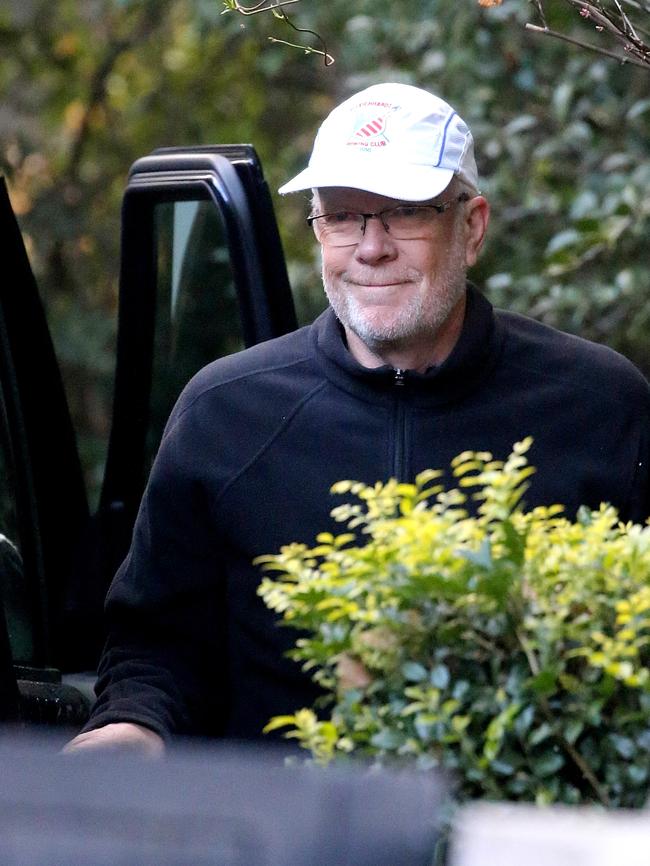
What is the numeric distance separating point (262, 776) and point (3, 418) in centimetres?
232

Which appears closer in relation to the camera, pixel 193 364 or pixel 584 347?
pixel 584 347

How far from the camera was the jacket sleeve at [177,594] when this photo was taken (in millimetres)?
3227

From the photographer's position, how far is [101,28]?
34.2 ft

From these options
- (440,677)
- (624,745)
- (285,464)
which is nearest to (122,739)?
(285,464)

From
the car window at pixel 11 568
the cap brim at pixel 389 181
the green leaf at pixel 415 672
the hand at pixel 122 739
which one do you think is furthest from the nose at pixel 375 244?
the green leaf at pixel 415 672

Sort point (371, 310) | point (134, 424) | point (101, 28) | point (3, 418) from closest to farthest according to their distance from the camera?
point (371, 310) → point (3, 418) → point (134, 424) → point (101, 28)

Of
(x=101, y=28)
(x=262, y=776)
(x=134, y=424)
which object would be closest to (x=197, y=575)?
(x=134, y=424)

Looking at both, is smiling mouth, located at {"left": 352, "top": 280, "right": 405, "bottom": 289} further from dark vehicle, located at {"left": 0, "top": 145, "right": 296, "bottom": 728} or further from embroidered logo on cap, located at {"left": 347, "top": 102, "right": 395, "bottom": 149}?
dark vehicle, located at {"left": 0, "top": 145, "right": 296, "bottom": 728}

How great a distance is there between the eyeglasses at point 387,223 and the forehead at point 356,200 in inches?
0.4

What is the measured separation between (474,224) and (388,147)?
1.22 ft

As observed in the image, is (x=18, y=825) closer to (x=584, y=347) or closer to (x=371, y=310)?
(x=371, y=310)

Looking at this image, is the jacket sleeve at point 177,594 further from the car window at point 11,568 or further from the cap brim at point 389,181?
the cap brim at point 389,181

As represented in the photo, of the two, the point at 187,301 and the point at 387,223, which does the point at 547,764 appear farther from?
the point at 187,301

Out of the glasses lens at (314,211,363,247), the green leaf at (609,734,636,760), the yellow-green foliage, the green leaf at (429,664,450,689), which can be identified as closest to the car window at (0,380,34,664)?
the glasses lens at (314,211,363,247)
